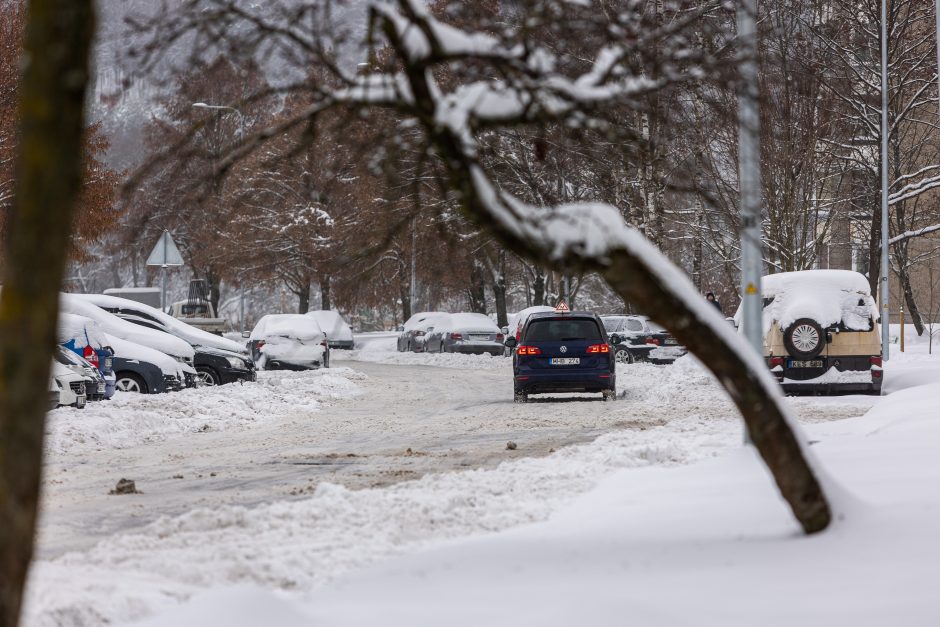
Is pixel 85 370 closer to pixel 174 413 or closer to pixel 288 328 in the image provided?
pixel 174 413

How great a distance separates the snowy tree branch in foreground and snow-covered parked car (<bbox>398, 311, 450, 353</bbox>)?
39627 mm

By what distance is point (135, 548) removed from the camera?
705cm

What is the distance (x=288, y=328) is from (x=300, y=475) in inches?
866

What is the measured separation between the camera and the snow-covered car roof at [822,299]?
2067 cm

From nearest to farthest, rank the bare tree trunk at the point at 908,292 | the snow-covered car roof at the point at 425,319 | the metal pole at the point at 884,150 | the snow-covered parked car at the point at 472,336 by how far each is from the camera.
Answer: the metal pole at the point at 884,150 → the snow-covered parked car at the point at 472,336 → the bare tree trunk at the point at 908,292 → the snow-covered car roof at the point at 425,319

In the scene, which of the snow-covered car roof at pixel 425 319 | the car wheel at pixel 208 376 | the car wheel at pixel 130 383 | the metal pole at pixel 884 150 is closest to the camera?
the car wheel at pixel 130 383

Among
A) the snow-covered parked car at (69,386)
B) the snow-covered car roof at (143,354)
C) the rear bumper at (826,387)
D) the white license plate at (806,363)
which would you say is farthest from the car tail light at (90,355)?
the white license plate at (806,363)

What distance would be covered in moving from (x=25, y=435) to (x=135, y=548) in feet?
12.5

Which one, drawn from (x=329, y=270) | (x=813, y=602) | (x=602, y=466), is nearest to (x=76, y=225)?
(x=602, y=466)

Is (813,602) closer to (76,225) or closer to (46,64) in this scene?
(46,64)

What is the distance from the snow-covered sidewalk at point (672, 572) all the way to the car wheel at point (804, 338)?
484 inches

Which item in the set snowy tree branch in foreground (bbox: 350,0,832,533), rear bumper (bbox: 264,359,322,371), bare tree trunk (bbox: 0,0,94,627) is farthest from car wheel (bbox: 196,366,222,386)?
bare tree trunk (bbox: 0,0,94,627)

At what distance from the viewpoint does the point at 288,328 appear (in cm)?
3303

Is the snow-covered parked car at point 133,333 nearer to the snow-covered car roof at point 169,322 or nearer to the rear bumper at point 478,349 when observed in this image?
the snow-covered car roof at point 169,322
